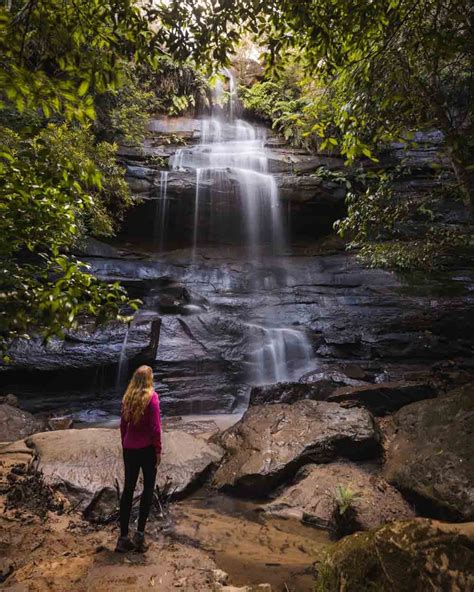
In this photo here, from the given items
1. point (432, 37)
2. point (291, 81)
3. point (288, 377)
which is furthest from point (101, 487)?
point (291, 81)

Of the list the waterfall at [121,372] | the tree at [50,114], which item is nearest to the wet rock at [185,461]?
the tree at [50,114]

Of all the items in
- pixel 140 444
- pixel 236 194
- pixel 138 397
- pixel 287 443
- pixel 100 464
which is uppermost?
pixel 236 194

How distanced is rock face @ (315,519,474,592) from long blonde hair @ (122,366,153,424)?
7.52 ft

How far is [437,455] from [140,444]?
13.4 feet

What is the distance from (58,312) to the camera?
263 centimetres

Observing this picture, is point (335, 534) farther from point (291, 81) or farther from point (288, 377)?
point (291, 81)

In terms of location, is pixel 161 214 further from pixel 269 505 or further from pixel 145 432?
pixel 145 432

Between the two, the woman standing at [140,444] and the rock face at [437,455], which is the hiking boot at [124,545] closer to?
the woman standing at [140,444]

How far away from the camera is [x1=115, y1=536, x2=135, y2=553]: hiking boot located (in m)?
3.88

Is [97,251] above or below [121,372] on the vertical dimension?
A: above

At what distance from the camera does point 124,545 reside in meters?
3.90

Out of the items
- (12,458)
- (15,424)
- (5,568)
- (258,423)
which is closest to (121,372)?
(15,424)

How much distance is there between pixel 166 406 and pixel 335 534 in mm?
6663

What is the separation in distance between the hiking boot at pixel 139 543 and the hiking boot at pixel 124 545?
0.04 meters
